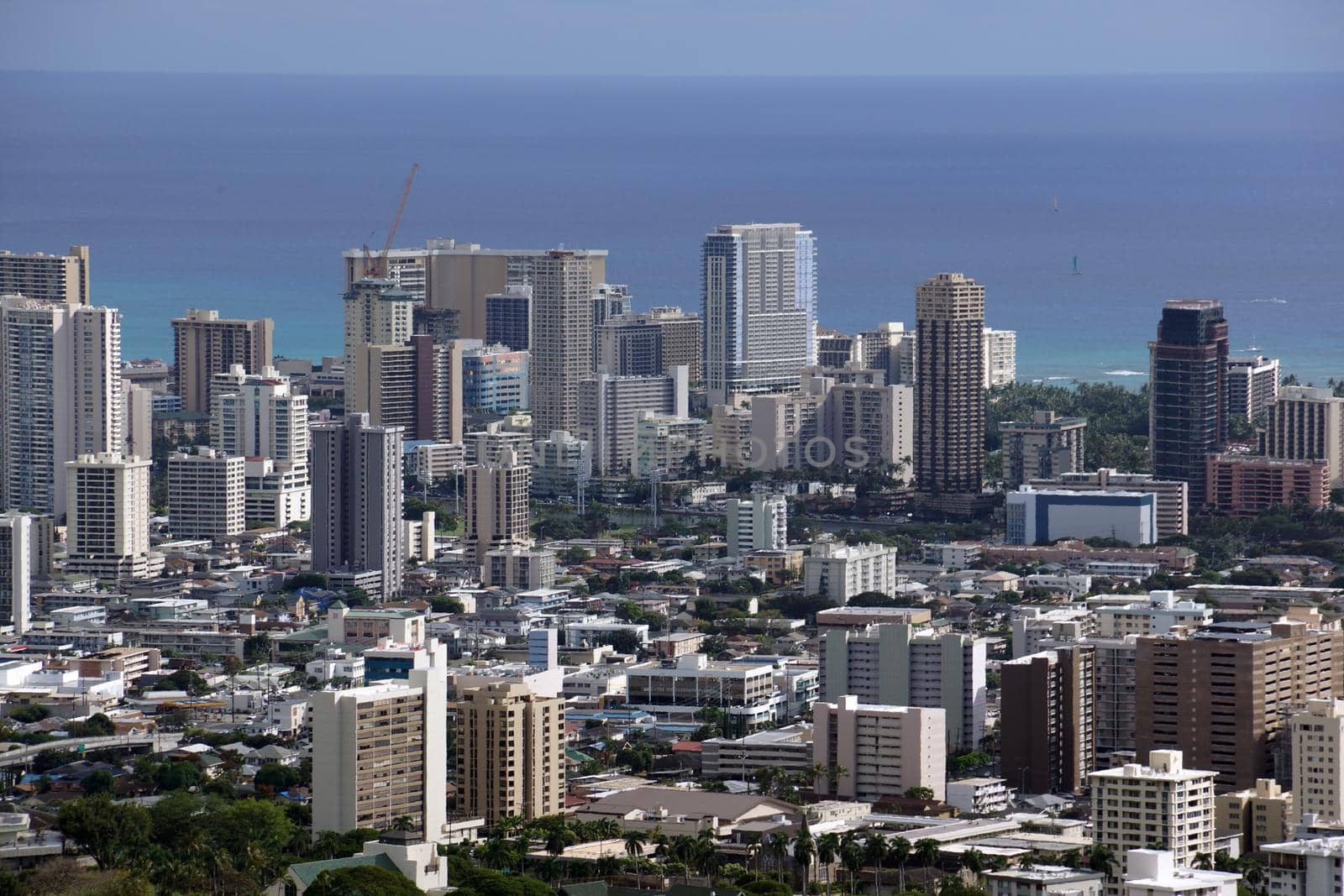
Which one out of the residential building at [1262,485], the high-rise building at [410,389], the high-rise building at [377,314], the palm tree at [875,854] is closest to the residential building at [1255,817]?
the palm tree at [875,854]

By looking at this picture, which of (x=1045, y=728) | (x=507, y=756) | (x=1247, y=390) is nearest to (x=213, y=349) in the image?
(x=1247, y=390)

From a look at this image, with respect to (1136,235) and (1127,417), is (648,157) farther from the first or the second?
(1127,417)

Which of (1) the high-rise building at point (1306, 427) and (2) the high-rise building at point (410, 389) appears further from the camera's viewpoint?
(2) the high-rise building at point (410, 389)

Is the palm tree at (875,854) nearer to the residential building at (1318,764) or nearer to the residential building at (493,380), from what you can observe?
the residential building at (1318,764)

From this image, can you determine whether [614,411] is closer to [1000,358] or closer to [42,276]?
[42,276]

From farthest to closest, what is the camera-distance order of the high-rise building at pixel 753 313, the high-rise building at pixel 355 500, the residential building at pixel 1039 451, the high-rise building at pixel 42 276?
the high-rise building at pixel 753 313, the high-rise building at pixel 42 276, the residential building at pixel 1039 451, the high-rise building at pixel 355 500
